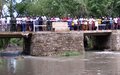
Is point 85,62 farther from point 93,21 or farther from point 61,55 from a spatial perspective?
point 93,21

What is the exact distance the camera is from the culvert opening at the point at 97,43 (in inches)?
1522

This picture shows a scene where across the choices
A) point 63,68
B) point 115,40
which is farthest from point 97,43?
point 63,68

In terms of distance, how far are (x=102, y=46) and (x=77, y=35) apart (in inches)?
261

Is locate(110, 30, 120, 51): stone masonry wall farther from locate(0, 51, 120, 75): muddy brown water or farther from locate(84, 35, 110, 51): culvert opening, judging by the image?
locate(0, 51, 120, 75): muddy brown water

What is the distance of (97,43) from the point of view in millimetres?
41969

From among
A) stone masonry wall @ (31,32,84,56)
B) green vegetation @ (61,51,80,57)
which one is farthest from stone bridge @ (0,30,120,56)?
green vegetation @ (61,51,80,57)

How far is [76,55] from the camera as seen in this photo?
32.6m

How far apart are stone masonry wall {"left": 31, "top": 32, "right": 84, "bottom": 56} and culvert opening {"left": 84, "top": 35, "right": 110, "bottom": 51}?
19.6ft

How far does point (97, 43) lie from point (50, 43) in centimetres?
1021

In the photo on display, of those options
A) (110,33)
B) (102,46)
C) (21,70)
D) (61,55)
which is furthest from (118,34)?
(21,70)

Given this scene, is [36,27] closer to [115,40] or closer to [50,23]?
[50,23]

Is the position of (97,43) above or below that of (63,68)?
above

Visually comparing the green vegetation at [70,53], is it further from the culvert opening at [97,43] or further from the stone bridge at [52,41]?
the culvert opening at [97,43]

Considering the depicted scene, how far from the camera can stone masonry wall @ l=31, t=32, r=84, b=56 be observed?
107ft
